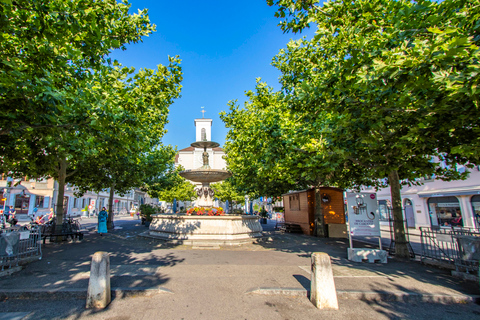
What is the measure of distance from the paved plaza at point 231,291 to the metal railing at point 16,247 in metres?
0.46

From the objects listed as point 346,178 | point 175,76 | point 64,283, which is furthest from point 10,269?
point 346,178

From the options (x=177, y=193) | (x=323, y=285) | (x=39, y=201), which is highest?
(x=177, y=193)

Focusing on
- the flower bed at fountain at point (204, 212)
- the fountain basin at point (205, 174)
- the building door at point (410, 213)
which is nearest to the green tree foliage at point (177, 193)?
the fountain basin at point (205, 174)

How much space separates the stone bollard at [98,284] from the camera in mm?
4906

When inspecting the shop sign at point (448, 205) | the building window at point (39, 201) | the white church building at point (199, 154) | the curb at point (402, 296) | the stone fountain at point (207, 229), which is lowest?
the curb at point (402, 296)

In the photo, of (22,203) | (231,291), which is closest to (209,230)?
(231,291)

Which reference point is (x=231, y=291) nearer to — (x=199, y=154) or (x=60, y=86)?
(x=60, y=86)

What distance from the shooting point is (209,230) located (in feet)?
41.7

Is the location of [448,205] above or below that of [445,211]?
above

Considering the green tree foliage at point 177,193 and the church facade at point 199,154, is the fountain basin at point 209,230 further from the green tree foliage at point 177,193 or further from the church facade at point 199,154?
the church facade at point 199,154

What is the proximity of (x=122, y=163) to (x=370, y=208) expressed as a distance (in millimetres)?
15206

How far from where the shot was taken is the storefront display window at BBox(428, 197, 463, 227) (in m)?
20.6

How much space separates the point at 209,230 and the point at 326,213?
8.59 m

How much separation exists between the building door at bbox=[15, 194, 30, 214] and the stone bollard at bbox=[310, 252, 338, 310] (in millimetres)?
46057
